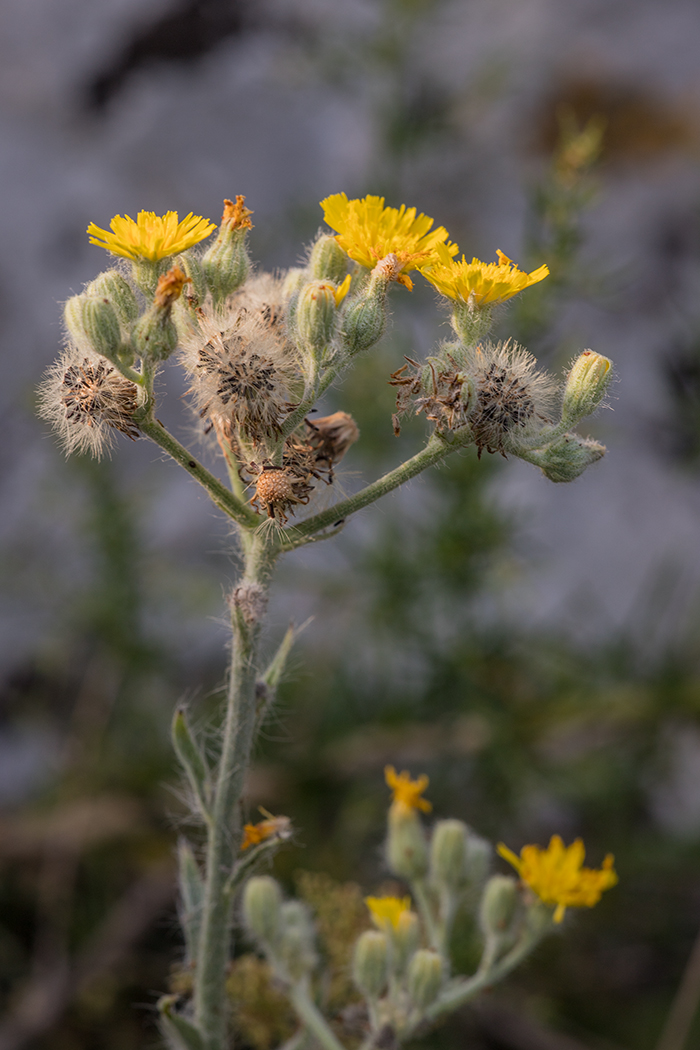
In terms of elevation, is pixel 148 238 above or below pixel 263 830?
above

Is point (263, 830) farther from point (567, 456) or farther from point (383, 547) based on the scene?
point (383, 547)

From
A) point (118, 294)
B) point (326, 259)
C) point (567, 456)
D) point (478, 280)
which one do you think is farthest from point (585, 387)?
point (118, 294)

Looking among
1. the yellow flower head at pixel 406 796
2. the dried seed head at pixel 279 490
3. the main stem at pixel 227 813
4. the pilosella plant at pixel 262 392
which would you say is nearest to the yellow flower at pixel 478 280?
the pilosella plant at pixel 262 392

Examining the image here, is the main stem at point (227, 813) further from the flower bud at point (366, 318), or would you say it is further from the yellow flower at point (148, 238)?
the yellow flower at point (148, 238)

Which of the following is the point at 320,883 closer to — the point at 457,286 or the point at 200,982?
the point at 200,982

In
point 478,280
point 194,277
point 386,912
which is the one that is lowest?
point 386,912

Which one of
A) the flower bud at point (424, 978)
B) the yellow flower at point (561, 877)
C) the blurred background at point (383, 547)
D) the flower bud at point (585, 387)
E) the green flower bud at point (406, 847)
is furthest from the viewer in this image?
the blurred background at point (383, 547)

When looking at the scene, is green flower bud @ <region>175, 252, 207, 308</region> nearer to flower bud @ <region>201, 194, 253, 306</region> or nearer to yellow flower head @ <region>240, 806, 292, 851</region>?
flower bud @ <region>201, 194, 253, 306</region>

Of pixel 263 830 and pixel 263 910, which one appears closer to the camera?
pixel 263 830
